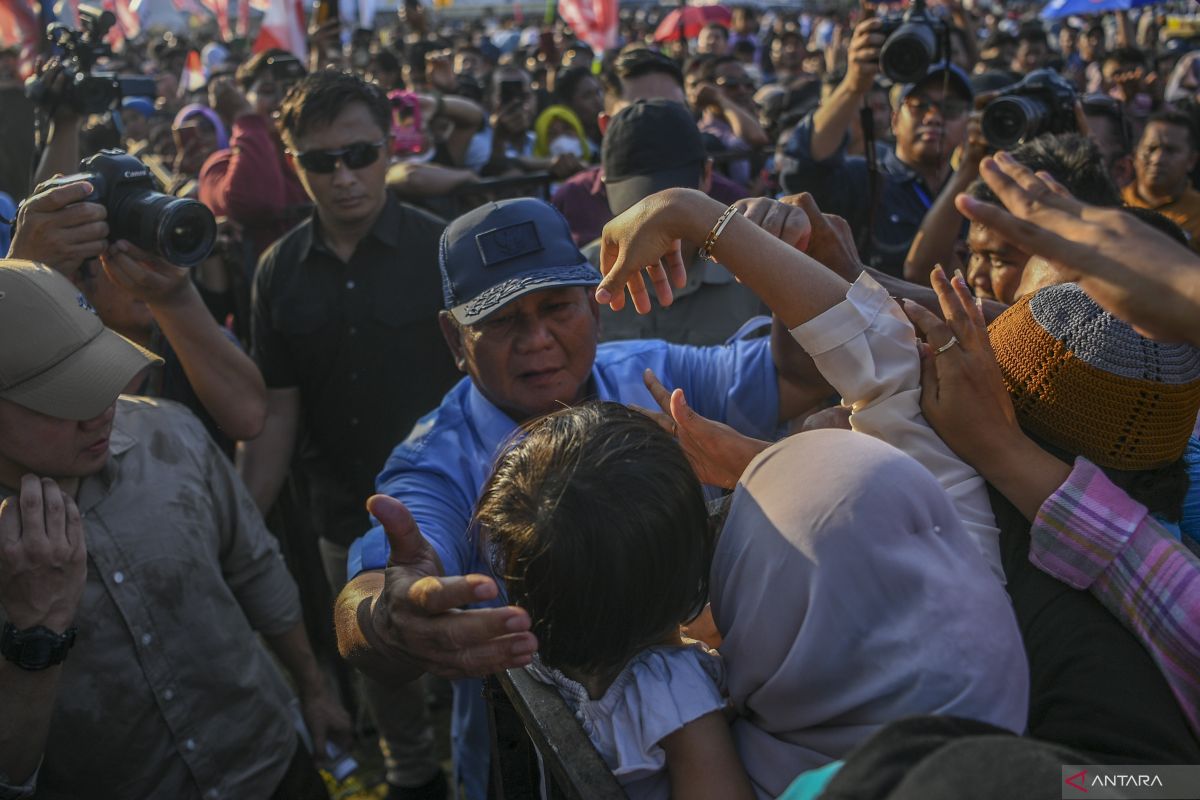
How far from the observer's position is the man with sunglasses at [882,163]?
3852mm

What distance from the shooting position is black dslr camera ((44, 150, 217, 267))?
8.08 ft

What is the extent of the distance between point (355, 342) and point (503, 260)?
1.33 metres

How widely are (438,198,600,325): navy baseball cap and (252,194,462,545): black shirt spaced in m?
1.17

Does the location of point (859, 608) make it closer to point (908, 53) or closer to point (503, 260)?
point (503, 260)

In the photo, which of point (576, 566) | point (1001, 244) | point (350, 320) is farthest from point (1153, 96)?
point (576, 566)

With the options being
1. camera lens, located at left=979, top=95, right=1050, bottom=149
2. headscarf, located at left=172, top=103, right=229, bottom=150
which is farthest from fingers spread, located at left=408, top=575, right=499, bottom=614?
headscarf, located at left=172, top=103, right=229, bottom=150

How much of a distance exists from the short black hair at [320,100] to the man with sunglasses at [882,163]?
1755 millimetres

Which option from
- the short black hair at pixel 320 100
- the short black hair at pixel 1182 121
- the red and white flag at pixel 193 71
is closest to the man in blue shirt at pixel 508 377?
the short black hair at pixel 320 100

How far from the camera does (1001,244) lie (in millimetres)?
2490

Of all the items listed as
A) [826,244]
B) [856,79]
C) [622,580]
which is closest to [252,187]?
[856,79]

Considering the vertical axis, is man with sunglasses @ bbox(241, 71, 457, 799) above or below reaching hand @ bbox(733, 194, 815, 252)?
below

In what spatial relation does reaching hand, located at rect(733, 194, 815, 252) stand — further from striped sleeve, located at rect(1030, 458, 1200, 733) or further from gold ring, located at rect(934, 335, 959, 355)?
striped sleeve, located at rect(1030, 458, 1200, 733)

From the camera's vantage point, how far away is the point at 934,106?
4.29 m

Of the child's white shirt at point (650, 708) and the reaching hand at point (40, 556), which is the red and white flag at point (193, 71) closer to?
the reaching hand at point (40, 556)
